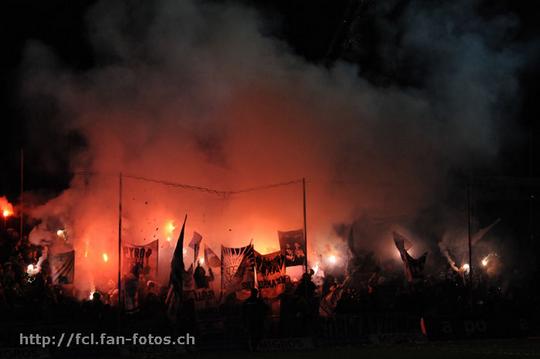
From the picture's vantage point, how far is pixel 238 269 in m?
19.7

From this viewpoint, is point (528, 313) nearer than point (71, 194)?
Yes

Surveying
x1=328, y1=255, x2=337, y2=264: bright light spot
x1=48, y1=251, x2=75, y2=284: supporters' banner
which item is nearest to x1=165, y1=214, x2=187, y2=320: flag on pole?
x1=48, y1=251, x2=75, y2=284: supporters' banner

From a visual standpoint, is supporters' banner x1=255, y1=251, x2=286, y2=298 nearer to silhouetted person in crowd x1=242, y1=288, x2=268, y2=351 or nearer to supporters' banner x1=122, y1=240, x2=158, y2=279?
silhouetted person in crowd x1=242, y1=288, x2=268, y2=351

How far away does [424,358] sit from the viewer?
13.5 meters

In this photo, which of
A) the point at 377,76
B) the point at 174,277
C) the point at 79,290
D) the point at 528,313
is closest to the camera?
the point at 174,277

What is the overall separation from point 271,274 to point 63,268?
5.35 m

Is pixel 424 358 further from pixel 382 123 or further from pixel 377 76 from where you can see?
pixel 377 76

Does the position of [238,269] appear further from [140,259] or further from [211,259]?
[140,259]

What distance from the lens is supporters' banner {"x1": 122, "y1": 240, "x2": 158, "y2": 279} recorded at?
18.6 metres

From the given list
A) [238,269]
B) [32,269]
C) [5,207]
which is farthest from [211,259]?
[5,207]

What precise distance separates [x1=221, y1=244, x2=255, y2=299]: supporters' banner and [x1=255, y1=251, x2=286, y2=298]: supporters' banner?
0.24 m

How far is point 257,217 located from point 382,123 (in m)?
5.15

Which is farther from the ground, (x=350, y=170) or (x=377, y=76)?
(x=377, y=76)

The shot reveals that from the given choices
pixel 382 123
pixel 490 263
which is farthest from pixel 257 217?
pixel 490 263
